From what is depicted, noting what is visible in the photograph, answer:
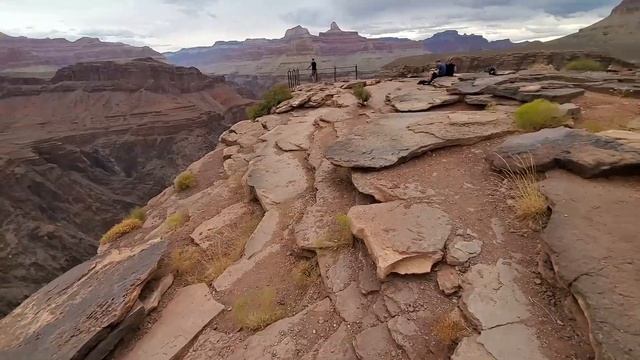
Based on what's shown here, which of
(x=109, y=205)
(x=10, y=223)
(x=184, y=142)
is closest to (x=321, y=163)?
(x=10, y=223)

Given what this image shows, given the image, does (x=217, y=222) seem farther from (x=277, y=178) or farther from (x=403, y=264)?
(x=403, y=264)

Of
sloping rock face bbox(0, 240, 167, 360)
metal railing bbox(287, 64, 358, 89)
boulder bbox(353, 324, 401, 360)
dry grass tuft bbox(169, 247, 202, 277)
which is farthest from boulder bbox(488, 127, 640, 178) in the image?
metal railing bbox(287, 64, 358, 89)

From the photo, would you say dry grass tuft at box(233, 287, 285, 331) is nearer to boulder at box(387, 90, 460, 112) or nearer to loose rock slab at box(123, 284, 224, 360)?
loose rock slab at box(123, 284, 224, 360)

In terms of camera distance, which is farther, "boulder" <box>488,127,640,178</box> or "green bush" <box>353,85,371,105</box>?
"green bush" <box>353,85,371,105</box>

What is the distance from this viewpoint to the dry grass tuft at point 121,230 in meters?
7.57

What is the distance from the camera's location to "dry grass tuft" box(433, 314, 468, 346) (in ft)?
10.0

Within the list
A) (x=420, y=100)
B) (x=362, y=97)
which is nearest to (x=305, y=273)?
(x=420, y=100)

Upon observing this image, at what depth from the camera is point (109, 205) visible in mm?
46062

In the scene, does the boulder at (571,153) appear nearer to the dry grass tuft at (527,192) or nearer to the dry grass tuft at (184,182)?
the dry grass tuft at (527,192)

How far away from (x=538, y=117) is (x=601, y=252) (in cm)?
361

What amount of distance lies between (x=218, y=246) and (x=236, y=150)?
517 centimetres

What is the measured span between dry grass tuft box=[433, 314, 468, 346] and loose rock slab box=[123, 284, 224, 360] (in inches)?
98.2

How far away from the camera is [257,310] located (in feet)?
14.2

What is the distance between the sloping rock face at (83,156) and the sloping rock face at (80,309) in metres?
26.2
